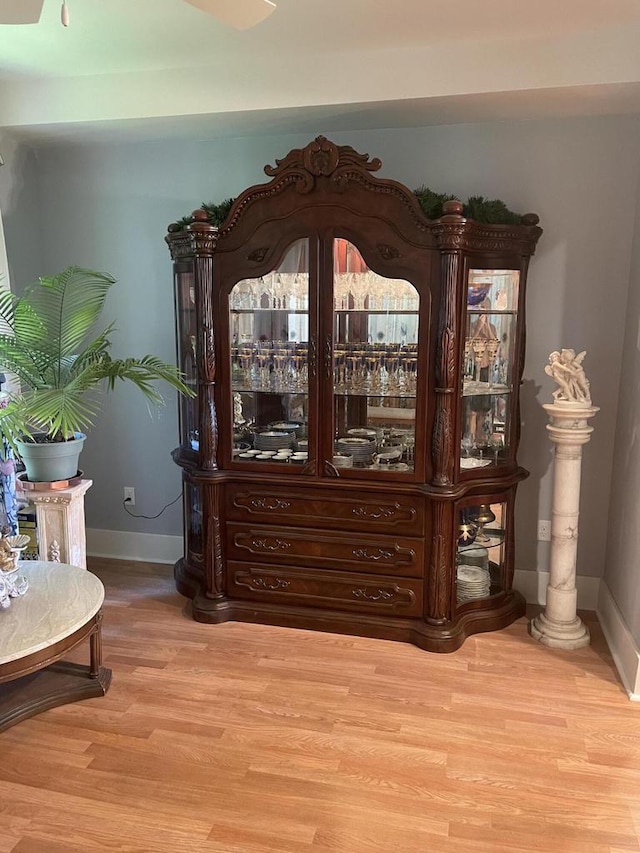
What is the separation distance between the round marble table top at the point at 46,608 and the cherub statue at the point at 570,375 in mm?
2139

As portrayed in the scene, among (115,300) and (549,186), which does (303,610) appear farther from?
(549,186)

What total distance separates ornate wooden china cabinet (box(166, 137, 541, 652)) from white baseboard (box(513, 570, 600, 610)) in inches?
8.4

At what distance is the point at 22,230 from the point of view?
3.77 meters

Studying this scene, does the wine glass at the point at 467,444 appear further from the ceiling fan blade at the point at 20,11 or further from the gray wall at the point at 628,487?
the ceiling fan blade at the point at 20,11

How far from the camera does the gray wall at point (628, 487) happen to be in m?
2.87

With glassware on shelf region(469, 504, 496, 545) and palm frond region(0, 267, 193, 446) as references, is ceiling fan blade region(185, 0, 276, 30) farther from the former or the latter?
glassware on shelf region(469, 504, 496, 545)

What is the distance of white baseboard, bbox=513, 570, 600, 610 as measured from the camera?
3.47 metres

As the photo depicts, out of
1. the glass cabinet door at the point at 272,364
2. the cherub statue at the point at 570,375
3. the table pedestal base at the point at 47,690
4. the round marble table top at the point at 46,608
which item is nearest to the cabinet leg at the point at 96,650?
the table pedestal base at the point at 47,690

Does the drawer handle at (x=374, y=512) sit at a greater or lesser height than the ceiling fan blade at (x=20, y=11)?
lesser

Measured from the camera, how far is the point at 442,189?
337 centimetres

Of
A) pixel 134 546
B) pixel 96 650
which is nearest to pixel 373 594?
pixel 96 650

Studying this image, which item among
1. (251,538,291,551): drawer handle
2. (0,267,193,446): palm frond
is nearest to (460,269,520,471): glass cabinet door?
(251,538,291,551): drawer handle

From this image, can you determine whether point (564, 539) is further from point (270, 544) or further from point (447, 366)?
point (270, 544)

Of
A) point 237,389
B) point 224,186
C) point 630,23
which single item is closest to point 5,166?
point 224,186
